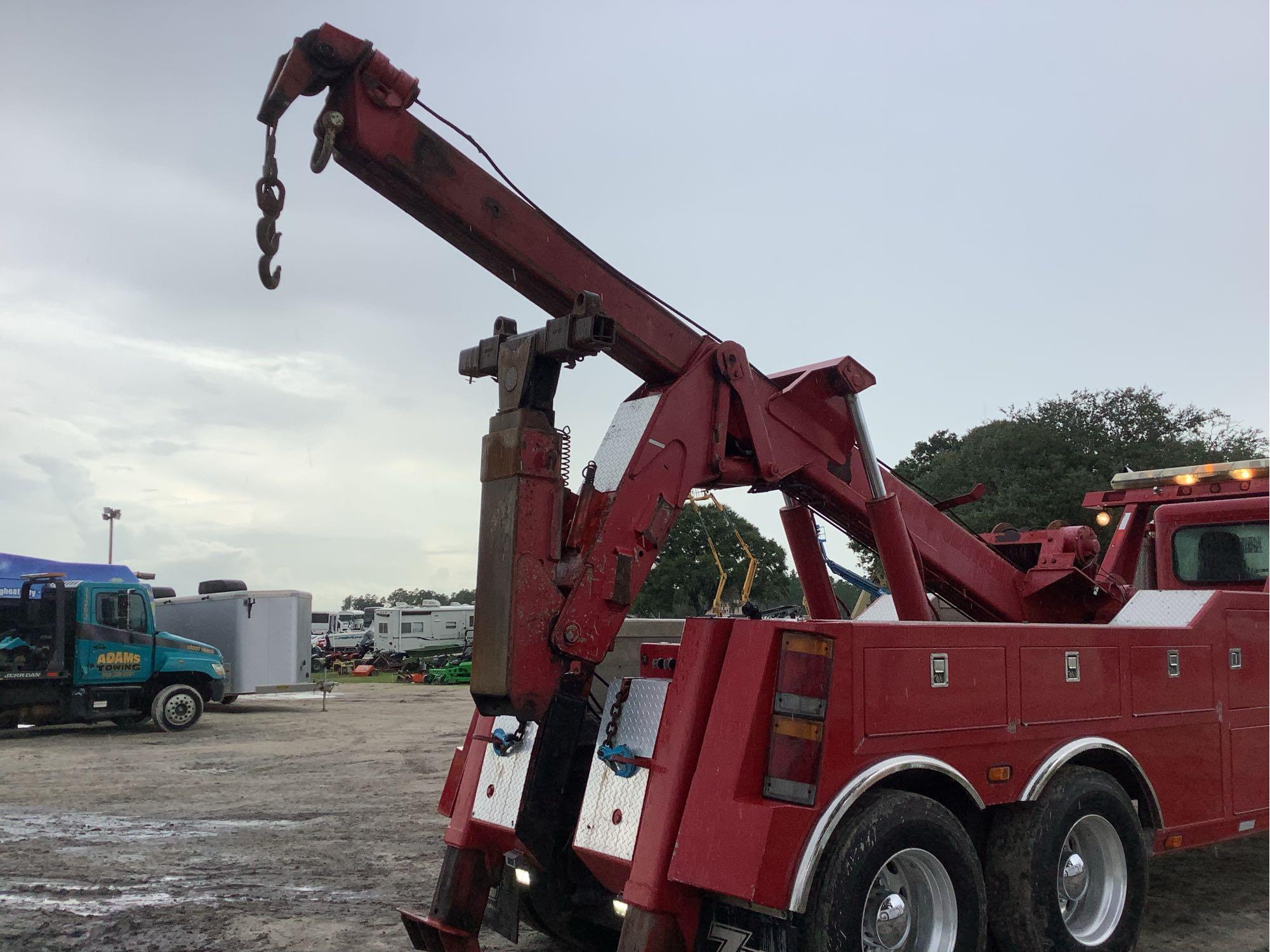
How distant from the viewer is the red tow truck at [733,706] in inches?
169

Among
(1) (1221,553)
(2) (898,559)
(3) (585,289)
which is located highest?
(3) (585,289)

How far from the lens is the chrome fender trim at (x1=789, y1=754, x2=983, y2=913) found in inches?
159

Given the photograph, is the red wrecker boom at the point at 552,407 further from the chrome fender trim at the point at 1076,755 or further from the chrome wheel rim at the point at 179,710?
the chrome wheel rim at the point at 179,710

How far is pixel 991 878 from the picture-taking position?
5.11 m

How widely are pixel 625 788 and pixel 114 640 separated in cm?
1623

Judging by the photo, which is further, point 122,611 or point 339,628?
A: point 339,628

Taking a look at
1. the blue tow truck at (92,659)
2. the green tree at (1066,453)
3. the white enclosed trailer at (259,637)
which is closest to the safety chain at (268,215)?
the blue tow truck at (92,659)

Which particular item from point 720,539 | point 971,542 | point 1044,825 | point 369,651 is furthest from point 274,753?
point 720,539

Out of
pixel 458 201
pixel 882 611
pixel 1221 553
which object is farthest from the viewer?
pixel 1221 553

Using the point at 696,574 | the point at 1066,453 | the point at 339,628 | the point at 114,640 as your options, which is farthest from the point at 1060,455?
the point at 339,628

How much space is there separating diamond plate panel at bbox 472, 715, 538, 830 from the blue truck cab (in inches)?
592

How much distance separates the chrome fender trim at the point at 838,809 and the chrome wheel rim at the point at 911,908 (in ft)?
1.10

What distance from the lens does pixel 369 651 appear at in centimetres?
4406

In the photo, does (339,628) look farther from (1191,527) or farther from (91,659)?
(1191,527)
